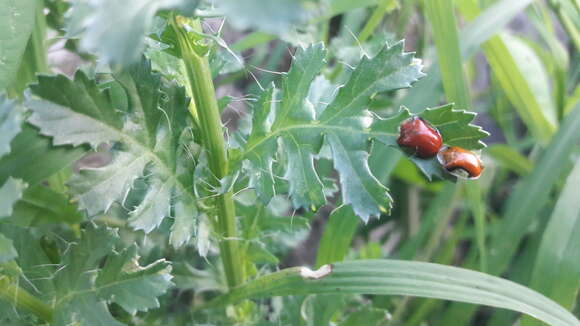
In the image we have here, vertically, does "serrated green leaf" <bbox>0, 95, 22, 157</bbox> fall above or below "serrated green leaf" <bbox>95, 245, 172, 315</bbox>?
above

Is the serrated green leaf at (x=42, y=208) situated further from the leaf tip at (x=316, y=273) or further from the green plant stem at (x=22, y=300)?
the leaf tip at (x=316, y=273)

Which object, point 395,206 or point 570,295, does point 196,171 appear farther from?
point 395,206

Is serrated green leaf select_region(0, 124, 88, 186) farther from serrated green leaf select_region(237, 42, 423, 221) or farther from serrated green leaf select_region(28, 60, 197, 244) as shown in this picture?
serrated green leaf select_region(237, 42, 423, 221)

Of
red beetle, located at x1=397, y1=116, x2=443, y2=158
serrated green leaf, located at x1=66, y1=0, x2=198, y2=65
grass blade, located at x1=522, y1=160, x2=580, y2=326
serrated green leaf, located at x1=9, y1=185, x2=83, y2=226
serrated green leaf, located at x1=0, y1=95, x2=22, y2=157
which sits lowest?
serrated green leaf, located at x1=9, y1=185, x2=83, y2=226

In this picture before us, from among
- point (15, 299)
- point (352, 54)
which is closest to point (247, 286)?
point (15, 299)

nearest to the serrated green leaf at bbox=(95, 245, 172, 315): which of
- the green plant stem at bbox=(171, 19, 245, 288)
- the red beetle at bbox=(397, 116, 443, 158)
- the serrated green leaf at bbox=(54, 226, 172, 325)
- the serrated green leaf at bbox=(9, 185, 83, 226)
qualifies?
the serrated green leaf at bbox=(54, 226, 172, 325)

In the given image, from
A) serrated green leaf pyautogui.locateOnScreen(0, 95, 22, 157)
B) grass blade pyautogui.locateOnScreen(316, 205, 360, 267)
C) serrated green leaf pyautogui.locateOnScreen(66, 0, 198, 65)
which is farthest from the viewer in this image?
grass blade pyautogui.locateOnScreen(316, 205, 360, 267)

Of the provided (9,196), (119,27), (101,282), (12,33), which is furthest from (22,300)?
(119,27)
